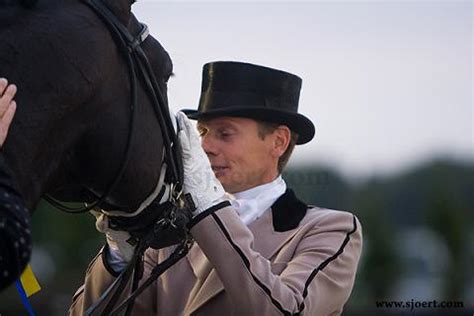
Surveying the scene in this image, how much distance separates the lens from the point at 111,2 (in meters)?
2.75

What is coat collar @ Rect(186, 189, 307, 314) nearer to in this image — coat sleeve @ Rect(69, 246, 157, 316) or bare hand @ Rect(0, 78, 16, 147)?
coat sleeve @ Rect(69, 246, 157, 316)

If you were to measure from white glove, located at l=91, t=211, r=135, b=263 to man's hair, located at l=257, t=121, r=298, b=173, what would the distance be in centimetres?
99

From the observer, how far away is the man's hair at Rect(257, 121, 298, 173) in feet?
13.5

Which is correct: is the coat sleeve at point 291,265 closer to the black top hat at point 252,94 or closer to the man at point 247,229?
the man at point 247,229

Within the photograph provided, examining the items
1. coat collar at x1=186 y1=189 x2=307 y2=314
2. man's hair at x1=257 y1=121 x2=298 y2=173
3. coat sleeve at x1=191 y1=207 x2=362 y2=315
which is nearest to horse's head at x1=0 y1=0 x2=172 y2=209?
coat sleeve at x1=191 y1=207 x2=362 y2=315

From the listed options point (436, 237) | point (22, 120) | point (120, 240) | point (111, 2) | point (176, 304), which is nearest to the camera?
point (22, 120)

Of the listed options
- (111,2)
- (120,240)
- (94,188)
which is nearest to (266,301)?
(120,240)

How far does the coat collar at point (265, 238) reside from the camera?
3.61 meters

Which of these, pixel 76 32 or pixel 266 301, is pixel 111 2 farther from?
pixel 266 301

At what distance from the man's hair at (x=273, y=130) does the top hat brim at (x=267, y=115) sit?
27 millimetres

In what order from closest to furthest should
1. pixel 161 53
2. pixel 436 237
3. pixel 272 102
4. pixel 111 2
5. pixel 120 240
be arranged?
pixel 111 2, pixel 161 53, pixel 120 240, pixel 272 102, pixel 436 237

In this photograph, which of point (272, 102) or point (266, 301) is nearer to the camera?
point (266, 301)

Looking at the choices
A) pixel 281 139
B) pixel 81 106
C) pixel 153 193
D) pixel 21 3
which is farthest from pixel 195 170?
pixel 281 139

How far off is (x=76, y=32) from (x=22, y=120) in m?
0.28
